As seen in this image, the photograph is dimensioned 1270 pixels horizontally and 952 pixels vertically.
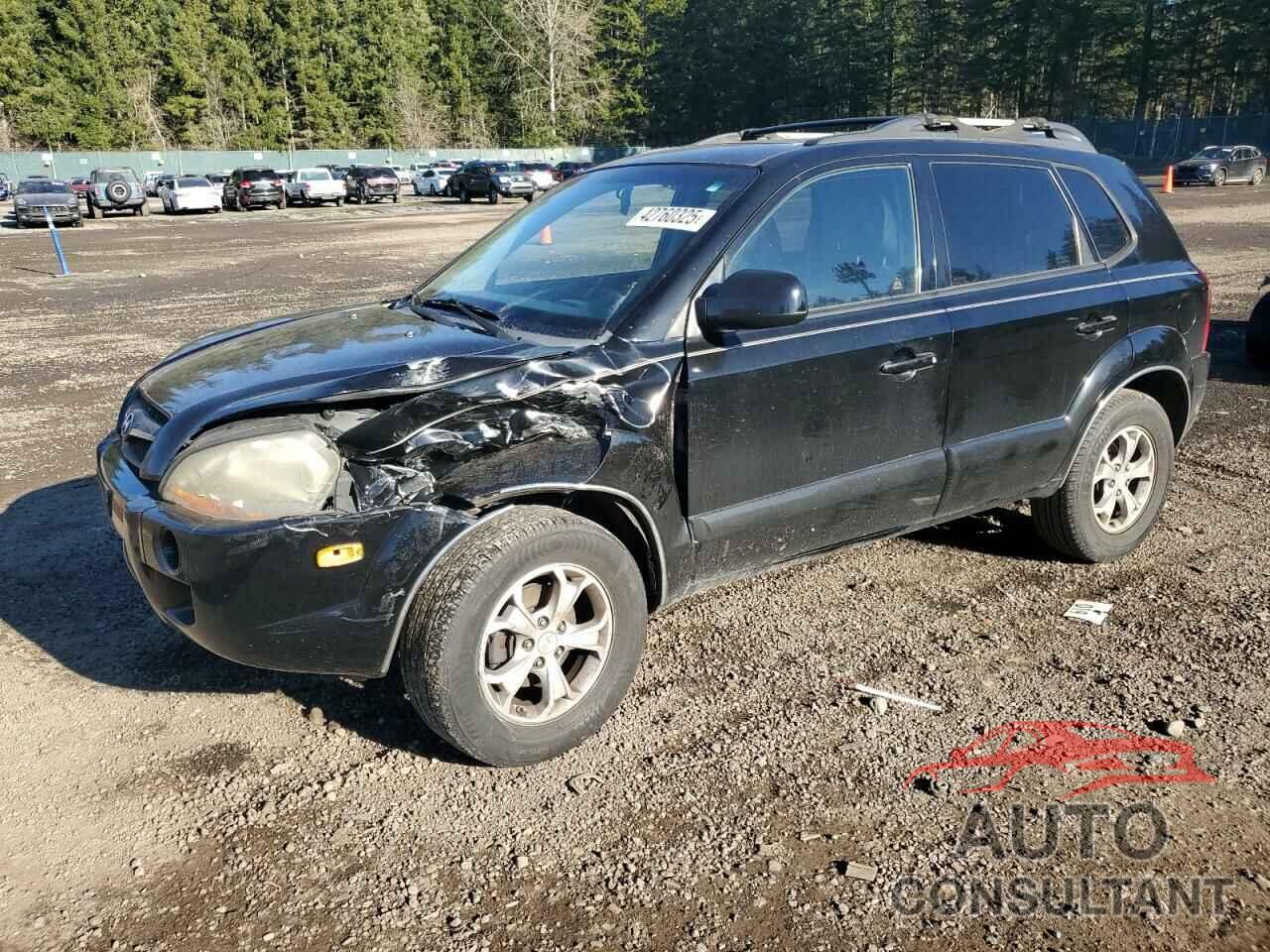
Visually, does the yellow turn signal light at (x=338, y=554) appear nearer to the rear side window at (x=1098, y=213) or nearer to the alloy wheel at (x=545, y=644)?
the alloy wheel at (x=545, y=644)

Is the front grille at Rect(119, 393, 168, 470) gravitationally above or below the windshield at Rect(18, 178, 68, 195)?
below

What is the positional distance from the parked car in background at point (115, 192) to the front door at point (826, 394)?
41.0 metres

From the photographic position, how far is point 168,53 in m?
80.4

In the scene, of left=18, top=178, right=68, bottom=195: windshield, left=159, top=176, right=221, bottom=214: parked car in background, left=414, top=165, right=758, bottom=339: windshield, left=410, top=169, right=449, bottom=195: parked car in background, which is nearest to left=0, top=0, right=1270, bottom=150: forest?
left=410, top=169, right=449, bottom=195: parked car in background

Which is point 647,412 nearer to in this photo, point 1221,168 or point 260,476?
point 260,476

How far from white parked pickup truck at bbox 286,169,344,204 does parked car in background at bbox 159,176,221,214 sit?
3.99 metres

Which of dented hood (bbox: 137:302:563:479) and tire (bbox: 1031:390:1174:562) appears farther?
tire (bbox: 1031:390:1174:562)

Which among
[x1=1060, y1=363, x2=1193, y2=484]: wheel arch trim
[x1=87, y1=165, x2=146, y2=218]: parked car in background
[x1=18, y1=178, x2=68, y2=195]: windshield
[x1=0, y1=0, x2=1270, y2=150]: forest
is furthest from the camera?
[x1=0, y1=0, x2=1270, y2=150]: forest

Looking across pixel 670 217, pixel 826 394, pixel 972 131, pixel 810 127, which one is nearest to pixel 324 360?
pixel 670 217

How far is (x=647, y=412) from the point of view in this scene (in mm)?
3258

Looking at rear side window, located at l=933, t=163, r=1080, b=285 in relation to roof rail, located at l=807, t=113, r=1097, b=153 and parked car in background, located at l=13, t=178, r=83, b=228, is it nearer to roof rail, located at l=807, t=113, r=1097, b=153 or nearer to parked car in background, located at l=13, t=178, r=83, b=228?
roof rail, located at l=807, t=113, r=1097, b=153

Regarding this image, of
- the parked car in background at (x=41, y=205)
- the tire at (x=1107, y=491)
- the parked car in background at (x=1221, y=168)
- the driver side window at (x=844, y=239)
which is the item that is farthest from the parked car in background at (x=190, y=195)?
the tire at (x=1107, y=491)

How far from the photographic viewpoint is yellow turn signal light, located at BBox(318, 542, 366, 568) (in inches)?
112

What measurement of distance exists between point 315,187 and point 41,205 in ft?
48.9
